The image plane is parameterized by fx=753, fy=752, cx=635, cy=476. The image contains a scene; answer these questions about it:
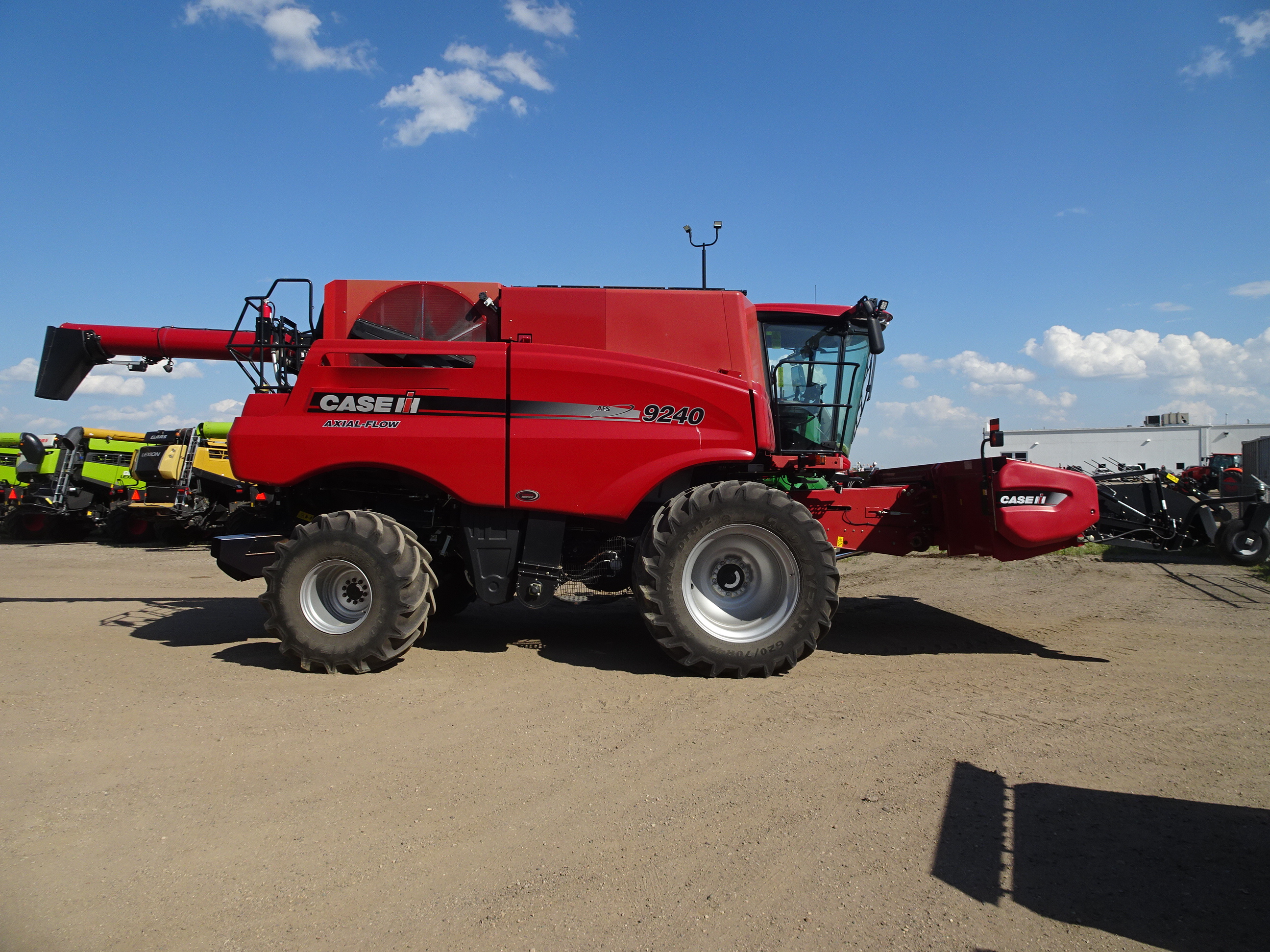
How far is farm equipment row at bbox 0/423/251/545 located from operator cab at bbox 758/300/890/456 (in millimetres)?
13565

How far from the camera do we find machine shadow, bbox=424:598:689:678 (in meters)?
5.82

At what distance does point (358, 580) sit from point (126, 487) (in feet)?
50.0

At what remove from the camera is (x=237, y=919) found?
2453 mm

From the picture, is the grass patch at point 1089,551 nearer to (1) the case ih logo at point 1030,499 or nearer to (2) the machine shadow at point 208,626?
(1) the case ih logo at point 1030,499

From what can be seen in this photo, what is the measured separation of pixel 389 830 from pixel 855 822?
6.31ft

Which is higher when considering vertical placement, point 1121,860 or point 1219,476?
point 1219,476

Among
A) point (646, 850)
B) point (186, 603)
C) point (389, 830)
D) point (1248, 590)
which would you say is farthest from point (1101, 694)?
point (186, 603)

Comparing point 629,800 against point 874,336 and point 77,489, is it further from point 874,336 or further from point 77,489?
point 77,489

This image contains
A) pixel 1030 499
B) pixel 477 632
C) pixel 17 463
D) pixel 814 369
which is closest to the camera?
pixel 1030 499

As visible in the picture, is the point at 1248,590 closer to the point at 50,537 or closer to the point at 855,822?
the point at 855,822

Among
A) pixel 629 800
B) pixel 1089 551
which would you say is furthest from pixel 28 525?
pixel 1089 551

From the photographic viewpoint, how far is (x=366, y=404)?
5.59m

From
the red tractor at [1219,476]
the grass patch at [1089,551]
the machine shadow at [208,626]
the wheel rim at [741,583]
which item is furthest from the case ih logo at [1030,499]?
the grass patch at [1089,551]

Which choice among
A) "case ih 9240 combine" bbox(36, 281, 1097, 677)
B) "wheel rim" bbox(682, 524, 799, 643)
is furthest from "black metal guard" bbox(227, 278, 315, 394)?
"wheel rim" bbox(682, 524, 799, 643)
